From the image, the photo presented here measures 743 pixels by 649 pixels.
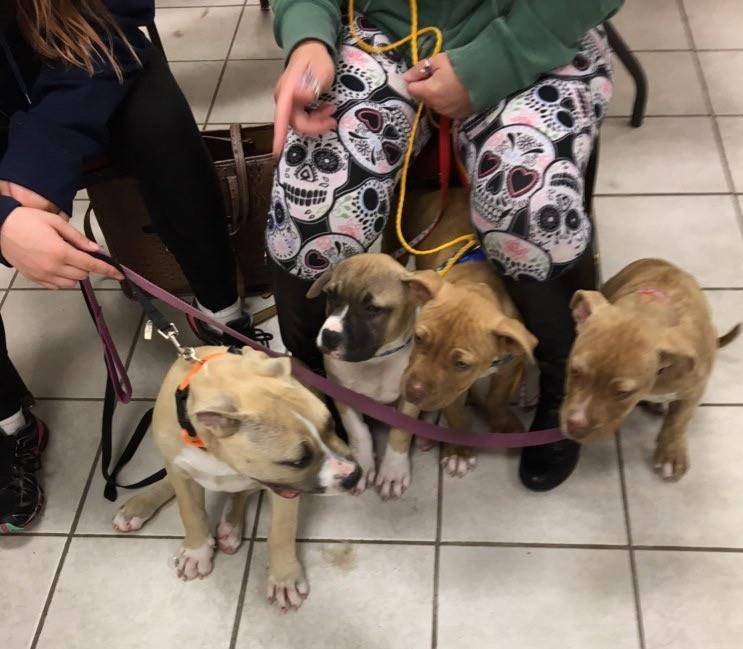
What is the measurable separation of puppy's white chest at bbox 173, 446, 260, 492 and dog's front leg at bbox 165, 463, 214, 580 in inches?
1.4

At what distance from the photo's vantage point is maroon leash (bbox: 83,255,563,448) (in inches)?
46.8

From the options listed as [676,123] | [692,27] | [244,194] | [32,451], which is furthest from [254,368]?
[692,27]

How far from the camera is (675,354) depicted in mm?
1156

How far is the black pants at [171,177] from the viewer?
1370 millimetres

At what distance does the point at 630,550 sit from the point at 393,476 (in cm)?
45

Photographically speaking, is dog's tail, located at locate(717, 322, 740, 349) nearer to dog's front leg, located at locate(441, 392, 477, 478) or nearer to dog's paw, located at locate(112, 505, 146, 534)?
dog's front leg, located at locate(441, 392, 477, 478)

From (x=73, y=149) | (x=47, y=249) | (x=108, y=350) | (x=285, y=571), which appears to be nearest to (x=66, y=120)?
(x=73, y=149)

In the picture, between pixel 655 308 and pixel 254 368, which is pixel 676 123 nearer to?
pixel 655 308

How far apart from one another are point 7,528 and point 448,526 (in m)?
0.84

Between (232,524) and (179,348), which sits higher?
(179,348)

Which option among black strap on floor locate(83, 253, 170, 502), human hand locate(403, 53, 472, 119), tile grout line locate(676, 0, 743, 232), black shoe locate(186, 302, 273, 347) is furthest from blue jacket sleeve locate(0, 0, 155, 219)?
tile grout line locate(676, 0, 743, 232)

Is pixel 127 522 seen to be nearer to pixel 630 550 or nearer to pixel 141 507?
pixel 141 507

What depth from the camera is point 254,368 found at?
1.09 metres

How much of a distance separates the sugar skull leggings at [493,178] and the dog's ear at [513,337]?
0.12 metres
